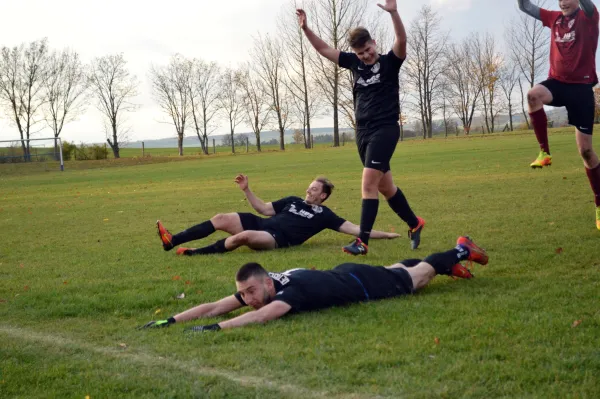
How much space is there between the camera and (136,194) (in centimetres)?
1930

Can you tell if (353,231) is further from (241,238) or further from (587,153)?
(587,153)

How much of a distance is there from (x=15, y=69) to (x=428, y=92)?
43075 millimetres

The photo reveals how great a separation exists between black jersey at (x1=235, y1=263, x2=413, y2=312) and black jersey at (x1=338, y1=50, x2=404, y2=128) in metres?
2.57

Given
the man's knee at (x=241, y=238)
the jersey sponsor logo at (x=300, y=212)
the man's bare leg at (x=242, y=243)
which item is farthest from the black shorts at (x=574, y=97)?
the man's knee at (x=241, y=238)

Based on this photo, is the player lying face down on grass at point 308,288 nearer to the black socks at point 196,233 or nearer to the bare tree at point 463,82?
the black socks at point 196,233

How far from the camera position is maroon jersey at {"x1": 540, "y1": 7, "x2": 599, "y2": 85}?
7266mm

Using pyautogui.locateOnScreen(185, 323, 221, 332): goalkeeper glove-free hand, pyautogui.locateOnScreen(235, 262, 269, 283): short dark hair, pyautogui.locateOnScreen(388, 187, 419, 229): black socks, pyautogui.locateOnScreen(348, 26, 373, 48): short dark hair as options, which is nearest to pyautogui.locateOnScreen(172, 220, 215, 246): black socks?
pyautogui.locateOnScreen(388, 187, 419, 229): black socks

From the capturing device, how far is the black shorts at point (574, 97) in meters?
7.31

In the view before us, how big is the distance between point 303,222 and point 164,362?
4.34 meters

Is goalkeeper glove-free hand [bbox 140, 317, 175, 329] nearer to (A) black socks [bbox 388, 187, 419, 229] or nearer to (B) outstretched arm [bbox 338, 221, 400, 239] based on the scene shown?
(B) outstretched arm [bbox 338, 221, 400, 239]

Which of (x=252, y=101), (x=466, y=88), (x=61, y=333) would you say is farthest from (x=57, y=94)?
(x=61, y=333)

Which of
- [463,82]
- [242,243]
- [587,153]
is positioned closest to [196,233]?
[242,243]

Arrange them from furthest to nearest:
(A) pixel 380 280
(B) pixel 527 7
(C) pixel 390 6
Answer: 1. (B) pixel 527 7
2. (C) pixel 390 6
3. (A) pixel 380 280

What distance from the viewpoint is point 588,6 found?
711 centimetres
